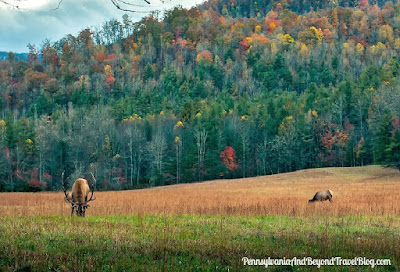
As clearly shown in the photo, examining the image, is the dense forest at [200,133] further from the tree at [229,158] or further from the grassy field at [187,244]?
the grassy field at [187,244]

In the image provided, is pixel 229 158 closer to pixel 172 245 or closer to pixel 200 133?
pixel 200 133

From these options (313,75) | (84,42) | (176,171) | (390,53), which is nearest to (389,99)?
(176,171)

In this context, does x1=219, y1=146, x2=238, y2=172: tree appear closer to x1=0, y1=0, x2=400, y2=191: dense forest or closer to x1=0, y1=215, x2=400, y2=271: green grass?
x1=0, y1=0, x2=400, y2=191: dense forest

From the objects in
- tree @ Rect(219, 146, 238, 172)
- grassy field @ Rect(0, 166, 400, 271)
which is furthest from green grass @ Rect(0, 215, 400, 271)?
tree @ Rect(219, 146, 238, 172)

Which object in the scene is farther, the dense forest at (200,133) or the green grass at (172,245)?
the dense forest at (200,133)

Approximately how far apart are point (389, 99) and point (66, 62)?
5660 inches

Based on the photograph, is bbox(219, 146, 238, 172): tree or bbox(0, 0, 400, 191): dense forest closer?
bbox(0, 0, 400, 191): dense forest

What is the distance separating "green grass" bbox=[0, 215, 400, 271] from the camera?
6.86 meters

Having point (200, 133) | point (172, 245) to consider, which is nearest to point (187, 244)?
point (172, 245)

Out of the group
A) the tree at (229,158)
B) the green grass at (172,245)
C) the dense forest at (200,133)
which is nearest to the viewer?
the green grass at (172,245)

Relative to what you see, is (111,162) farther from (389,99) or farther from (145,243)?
(145,243)

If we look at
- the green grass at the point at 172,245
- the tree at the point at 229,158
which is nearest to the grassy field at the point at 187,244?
the green grass at the point at 172,245

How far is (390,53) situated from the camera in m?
161

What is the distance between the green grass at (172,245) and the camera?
22.5 feet
